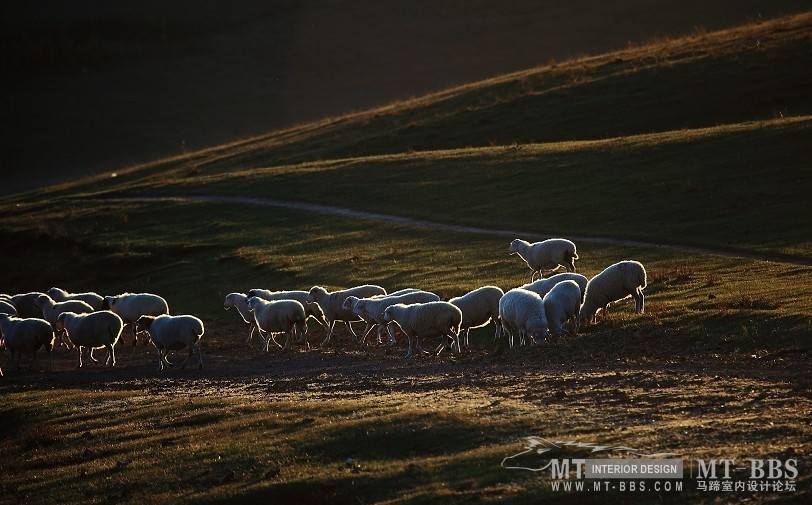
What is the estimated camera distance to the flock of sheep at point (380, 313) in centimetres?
2402

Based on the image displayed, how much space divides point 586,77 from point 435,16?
65435mm

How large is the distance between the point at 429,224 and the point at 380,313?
1664cm

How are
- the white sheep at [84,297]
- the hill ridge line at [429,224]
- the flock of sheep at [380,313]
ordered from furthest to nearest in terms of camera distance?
the white sheep at [84,297]
the hill ridge line at [429,224]
the flock of sheep at [380,313]

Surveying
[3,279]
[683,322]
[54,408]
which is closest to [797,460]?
[683,322]

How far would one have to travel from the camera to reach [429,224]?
42.9 metres

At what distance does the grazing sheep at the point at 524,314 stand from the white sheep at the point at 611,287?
74.3 inches

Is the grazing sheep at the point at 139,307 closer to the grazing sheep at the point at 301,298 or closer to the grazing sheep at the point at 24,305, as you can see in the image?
the grazing sheep at the point at 301,298

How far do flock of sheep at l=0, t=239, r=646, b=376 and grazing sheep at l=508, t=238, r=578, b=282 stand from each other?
0.03m

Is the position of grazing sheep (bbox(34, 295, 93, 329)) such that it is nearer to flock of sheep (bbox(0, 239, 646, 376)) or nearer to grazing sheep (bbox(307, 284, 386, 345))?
flock of sheep (bbox(0, 239, 646, 376))

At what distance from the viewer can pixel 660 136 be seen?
47.4 meters

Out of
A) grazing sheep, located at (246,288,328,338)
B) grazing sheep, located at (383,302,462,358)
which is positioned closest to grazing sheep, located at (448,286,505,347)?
grazing sheep, located at (383,302,462,358)

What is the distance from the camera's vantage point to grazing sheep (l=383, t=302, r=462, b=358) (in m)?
24.1

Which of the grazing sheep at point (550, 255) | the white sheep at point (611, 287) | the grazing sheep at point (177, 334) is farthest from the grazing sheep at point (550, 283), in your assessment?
the grazing sheep at point (177, 334)

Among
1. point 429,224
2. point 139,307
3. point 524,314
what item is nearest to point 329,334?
point 139,307
